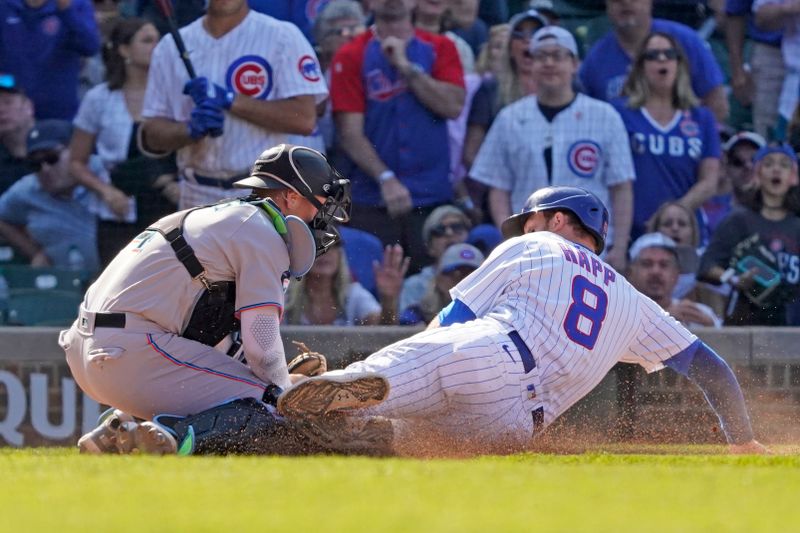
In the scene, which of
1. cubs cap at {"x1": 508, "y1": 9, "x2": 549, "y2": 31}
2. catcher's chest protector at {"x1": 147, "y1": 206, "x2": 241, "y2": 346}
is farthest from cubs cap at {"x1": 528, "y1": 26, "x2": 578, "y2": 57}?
catcher's chest protector at {"x1": 147, "y1": 206, "x2": 241, "y2": 346}

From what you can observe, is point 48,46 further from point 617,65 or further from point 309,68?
point 617,65

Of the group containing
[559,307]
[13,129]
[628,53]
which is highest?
[628,53]

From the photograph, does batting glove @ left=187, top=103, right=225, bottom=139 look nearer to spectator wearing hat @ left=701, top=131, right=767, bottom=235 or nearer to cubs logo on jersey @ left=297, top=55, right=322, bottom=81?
cubs logo on jersey @ left=297, top=55, right=322, bottom=81

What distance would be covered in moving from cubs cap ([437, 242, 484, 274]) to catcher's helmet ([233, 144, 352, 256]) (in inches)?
112

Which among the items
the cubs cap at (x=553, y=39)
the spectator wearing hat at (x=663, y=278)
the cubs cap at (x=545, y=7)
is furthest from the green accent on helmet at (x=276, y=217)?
the cubs cap at (x=545, y=7)

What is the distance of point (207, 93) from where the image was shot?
888cm

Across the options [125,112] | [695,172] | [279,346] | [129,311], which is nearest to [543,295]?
[279,346]

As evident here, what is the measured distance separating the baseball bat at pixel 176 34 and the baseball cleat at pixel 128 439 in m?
3.53

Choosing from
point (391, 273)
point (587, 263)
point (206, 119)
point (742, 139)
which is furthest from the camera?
point (742, 139)

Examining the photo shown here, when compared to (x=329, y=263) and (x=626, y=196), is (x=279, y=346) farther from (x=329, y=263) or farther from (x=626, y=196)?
(x=626, y=196)

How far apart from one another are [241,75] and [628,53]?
2721mm

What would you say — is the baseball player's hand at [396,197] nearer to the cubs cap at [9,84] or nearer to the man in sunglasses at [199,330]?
the cubs cap at [9,84]

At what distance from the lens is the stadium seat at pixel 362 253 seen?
9.11 metres

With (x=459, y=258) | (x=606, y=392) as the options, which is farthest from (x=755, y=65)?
(x=606, y=392)
